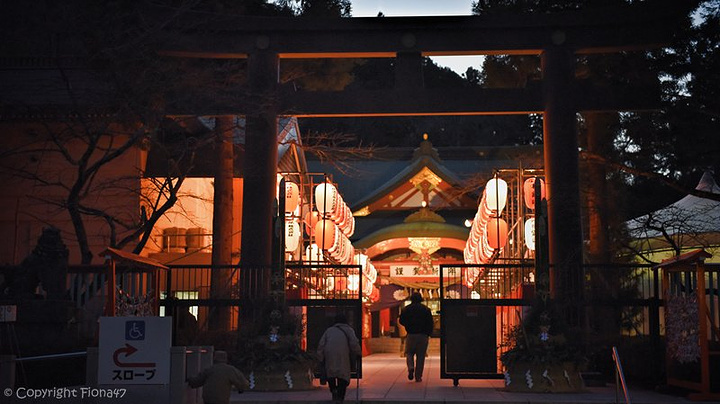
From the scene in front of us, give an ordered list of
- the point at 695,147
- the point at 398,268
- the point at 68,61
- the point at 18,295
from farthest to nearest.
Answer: the point at 398,268
the point at 68,61
the point at 695,147
the point at 18,295

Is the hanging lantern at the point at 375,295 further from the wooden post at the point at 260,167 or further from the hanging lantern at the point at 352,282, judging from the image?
the wooden post at the point at 260,167

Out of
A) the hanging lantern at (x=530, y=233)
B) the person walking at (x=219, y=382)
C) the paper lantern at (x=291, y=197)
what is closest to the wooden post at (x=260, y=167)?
the paper lantern at (x=291, y=197)

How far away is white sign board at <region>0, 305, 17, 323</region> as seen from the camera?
1332 cm

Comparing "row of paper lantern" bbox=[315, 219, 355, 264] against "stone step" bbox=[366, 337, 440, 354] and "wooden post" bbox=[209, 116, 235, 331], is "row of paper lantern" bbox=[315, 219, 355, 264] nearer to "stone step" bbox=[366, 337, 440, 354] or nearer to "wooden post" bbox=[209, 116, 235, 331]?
"wooden post" bbox=[209, 116, 235, 331]

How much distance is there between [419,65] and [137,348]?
9701 millimetres

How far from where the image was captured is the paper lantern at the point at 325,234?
24.4 metres

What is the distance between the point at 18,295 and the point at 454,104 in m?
9.20

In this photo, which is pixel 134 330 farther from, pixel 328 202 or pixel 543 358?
pixel 328 202

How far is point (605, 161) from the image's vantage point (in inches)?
752

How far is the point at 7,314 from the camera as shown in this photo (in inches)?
525

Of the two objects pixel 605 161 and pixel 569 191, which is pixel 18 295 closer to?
pixel 569 191

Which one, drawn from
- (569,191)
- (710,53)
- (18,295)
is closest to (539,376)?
(569,191)

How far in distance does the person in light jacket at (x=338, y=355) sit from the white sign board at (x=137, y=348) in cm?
273

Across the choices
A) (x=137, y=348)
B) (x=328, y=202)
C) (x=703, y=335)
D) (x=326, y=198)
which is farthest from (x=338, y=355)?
(x=328, y=202)
